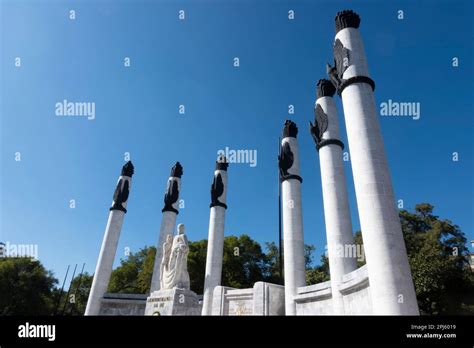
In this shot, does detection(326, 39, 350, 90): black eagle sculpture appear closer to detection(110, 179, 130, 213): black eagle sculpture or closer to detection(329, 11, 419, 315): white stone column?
detection(329, 11, 419, 315): white stone column

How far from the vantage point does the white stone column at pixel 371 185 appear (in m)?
9.16

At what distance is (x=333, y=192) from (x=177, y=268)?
9.29m

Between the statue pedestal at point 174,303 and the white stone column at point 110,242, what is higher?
the white stone column at point 110,242

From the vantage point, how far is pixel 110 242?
29172 mm

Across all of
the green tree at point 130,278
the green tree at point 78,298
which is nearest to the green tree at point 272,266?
the green tree at point 130,278

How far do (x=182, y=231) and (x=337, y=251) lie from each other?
9156mm

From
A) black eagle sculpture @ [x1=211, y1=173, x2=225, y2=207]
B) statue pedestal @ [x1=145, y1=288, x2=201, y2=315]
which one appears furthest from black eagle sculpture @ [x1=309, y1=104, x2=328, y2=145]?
black eagle sculpture @ [x1=211, y1=173, x2=225, y2=207]

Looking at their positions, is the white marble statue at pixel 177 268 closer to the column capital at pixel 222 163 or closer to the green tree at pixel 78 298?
the column capital at pixel 222 163

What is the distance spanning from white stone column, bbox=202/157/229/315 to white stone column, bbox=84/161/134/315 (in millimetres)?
9259

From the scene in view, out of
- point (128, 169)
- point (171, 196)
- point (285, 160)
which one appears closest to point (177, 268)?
point (285, 160)

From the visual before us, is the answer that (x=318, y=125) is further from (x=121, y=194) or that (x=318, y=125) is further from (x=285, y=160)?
(x=121, y=194)

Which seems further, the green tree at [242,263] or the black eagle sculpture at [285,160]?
→ the green tree at [242,263]

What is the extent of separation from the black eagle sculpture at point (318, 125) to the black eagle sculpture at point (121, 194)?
67.1 ft

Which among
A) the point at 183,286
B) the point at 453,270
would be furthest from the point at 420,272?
the point at 183,286
